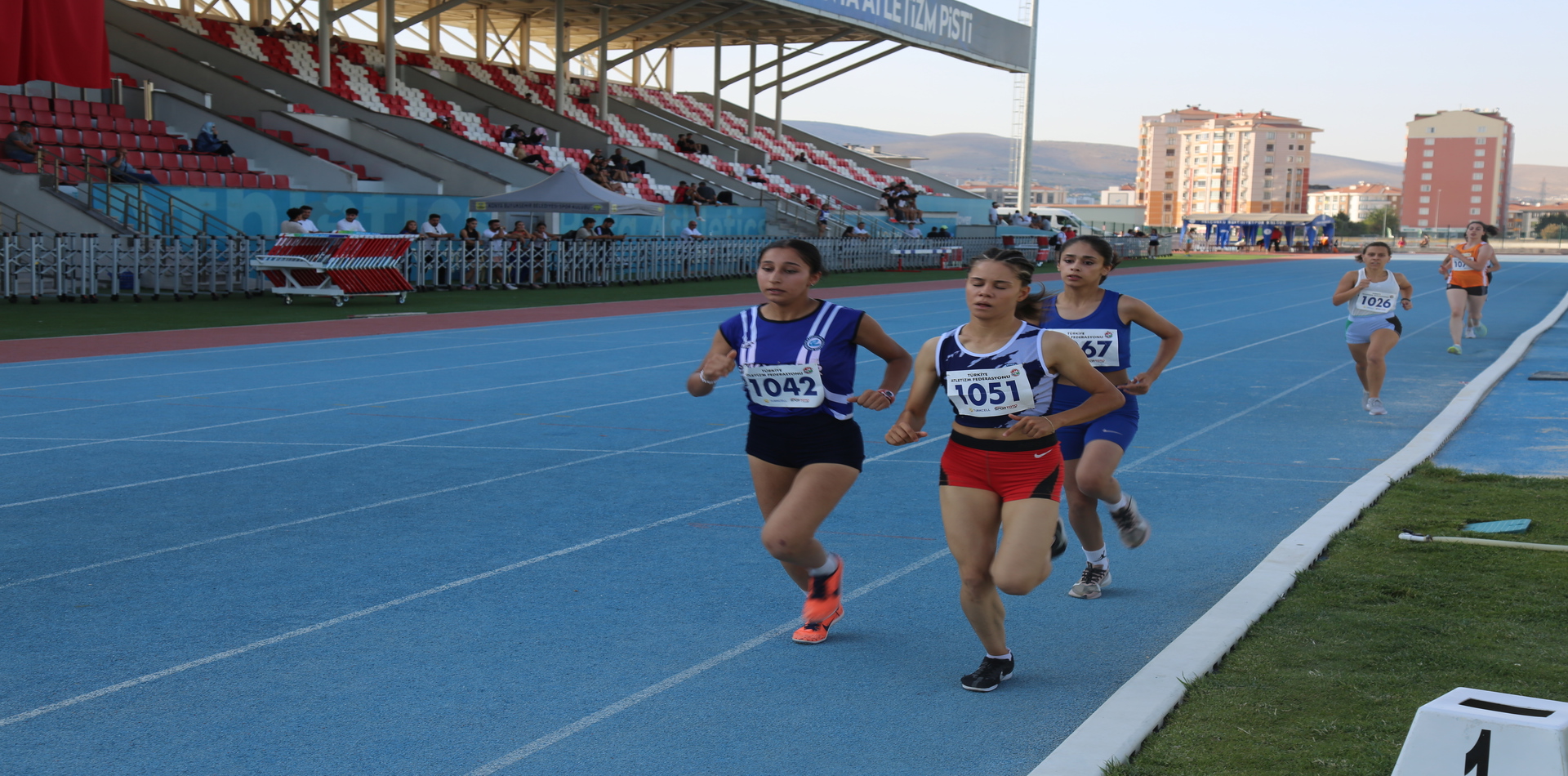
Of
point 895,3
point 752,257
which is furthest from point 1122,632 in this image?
point 895,3

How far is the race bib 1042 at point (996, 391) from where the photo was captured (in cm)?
482

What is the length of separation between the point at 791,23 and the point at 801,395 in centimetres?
5003

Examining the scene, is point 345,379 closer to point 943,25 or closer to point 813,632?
point 813,632

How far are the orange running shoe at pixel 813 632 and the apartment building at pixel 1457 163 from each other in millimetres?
192836

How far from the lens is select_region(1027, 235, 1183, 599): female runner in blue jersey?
6.14 metres

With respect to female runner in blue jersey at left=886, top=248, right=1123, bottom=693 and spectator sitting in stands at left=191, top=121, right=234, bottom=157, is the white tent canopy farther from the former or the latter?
female runner in blue jersey at left=886, top=248, right=1123, bottom=693

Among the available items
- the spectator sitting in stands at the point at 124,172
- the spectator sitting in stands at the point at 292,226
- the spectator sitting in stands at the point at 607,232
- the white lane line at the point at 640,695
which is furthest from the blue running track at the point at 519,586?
the spectator sitting in stands at the point at 607,232

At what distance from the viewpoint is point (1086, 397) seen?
250 inches

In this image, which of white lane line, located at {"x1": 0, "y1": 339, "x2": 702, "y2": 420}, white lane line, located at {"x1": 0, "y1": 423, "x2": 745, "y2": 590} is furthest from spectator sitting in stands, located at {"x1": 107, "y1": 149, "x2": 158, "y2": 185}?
white lane line, located at {"x1": 0, "y1": 423, "x2": 745, "y2": 590}

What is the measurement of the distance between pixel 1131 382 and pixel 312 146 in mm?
31948

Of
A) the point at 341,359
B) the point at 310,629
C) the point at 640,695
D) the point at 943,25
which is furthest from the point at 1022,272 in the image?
the point at 943,25

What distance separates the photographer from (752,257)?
120ft

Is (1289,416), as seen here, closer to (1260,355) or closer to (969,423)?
(1260,355)

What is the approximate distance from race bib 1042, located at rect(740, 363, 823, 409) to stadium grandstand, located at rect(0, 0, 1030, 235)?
76.0ft
